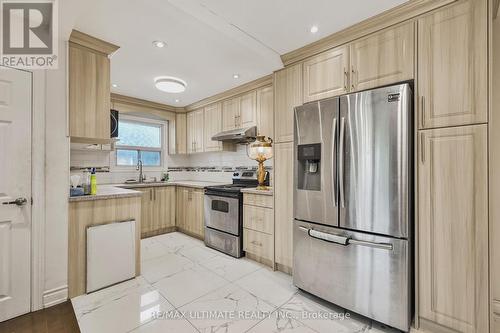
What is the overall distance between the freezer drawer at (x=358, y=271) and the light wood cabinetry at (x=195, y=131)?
2850 millimetres

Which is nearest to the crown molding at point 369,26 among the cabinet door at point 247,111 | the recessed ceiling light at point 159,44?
the cabinet door at point 247,111

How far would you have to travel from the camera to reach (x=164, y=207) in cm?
408

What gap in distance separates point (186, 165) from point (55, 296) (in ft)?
11.2

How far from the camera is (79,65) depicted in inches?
85.8

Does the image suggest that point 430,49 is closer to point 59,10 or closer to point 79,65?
point 59,10

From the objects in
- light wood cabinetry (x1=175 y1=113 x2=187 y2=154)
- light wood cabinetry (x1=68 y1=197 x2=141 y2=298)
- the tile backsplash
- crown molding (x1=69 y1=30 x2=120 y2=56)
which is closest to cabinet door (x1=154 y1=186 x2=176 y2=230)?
the tile backsplash

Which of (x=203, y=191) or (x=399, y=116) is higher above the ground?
(x=399, y=116)

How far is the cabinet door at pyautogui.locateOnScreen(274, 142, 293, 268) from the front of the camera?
8.13ft

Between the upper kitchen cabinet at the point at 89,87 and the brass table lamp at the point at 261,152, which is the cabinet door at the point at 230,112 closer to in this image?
the brass table lamp at the point at 261,152

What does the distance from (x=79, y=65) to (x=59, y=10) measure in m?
0.62

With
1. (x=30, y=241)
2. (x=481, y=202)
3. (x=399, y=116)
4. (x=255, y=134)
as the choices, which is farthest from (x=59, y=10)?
(x=481, y=202)

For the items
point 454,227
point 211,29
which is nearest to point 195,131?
point 211,29

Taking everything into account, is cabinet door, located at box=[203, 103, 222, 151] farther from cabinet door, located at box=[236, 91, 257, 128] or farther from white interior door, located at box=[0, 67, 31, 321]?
white interior door, located at box=[0, 67, 31, 321]

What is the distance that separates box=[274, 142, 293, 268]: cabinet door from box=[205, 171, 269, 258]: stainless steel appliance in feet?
1.99
